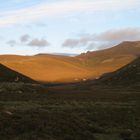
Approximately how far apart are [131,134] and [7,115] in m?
8.82

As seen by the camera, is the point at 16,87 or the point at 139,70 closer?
the point at 16,87

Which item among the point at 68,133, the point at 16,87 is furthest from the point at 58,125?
the point at 16,87

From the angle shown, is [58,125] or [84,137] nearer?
[84,137]

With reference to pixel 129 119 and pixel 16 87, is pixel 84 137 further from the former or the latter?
pixel 16 87

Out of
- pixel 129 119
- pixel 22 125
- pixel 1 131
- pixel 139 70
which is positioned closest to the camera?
pixel 1 131

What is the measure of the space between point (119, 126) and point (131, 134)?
3737mm

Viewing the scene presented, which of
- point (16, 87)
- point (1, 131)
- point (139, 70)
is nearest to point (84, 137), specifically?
point (1, 131)

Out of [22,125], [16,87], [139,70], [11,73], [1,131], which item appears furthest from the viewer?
[139,70]

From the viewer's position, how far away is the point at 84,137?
2688cm

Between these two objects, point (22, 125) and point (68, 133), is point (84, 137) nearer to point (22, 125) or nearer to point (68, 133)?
point (68, 133)

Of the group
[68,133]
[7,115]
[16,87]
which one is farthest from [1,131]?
[16,87]

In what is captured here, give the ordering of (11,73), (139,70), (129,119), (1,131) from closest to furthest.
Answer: (1,131)
(129,119)
(11,73)
(139,70)

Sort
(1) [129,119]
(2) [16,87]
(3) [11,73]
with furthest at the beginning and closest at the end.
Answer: (3) [11,73]
(2) [16,87]
(1) [129,119]

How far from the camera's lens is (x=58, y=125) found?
29.4m
